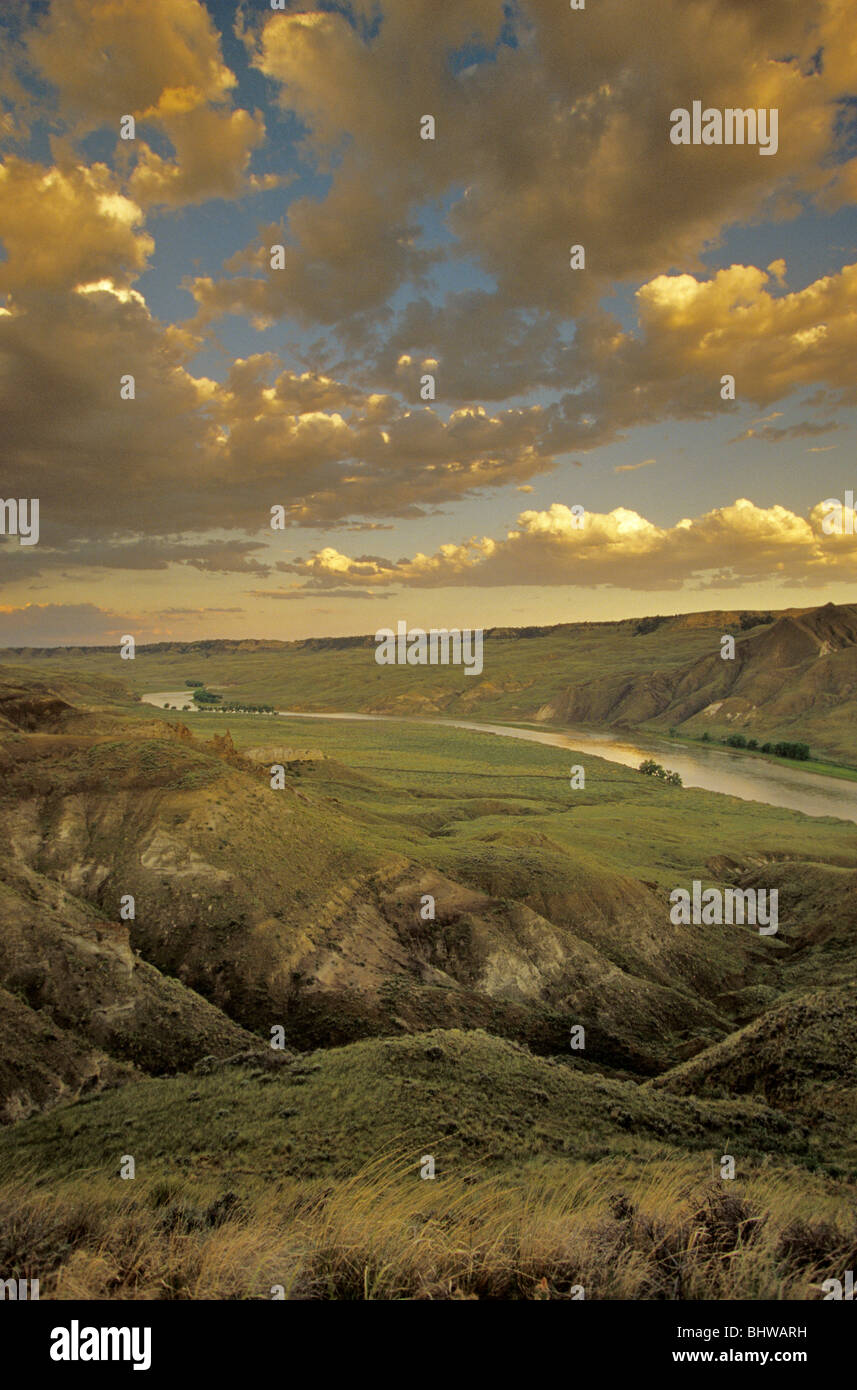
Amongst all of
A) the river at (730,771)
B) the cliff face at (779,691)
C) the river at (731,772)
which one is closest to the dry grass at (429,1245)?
the river at (731,772)

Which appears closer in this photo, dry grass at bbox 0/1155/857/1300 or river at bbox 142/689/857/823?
dry grass at bbox 0/1155/857/1300

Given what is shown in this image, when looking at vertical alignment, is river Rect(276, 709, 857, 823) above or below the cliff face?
below

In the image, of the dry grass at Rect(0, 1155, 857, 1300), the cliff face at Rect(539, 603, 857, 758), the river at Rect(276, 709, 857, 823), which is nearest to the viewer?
the dry grass at Rect(0, 1155, 857, 1300)

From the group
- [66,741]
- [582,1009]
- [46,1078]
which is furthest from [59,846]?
[582,1009]

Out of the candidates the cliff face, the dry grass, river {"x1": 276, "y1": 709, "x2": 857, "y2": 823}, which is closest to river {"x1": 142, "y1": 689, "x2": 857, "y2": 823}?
river {"x1": 276, "y1": 709, "x2": 857, "y2": 823}

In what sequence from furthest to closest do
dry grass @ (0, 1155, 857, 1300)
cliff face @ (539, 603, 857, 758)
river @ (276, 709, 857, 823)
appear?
cliff face @ (539, 603, 857, 758) → river @ (276, 709, 857, 823) → dry grass @ (0, 1155, 857, 1300)

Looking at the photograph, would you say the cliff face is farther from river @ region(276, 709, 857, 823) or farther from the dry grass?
the dry grass

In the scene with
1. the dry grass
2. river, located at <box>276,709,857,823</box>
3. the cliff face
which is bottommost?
river, located at <box>276,709,857,823</box>

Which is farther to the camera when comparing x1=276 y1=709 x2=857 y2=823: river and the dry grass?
x1=276 y1=709 x2=857 y2=823: river
